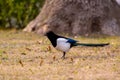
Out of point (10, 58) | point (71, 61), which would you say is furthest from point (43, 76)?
point (10, 58)

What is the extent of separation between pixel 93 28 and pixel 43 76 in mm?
7304

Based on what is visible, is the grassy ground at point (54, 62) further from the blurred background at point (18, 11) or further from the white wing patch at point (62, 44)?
the blurred background at point (18, 11)

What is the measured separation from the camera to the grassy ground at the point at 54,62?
8.02m

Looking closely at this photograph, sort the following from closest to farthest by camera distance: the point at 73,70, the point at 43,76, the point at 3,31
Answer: the point at 43,76 → the point at 73,70 → the point at 3,31

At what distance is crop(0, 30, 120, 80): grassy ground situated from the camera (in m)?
8.02

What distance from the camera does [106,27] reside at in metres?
15.2

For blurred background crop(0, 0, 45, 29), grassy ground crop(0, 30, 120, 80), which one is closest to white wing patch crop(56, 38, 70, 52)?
grassy ground crop(0, 30, 120, 80)

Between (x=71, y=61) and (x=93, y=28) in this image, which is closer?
(x=71, y=61)

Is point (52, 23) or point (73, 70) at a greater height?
point (52, 23)

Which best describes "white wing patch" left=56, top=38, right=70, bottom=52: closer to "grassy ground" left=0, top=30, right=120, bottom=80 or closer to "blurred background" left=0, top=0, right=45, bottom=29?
"grassy ground" left=0, top=30, right=120, bottom=80

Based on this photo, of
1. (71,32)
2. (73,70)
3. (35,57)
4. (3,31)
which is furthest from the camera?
(3,31)

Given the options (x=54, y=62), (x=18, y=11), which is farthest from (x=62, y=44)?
(x=18, y=11)

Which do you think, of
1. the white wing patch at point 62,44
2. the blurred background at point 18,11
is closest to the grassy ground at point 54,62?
the white wing patch at point 62,44

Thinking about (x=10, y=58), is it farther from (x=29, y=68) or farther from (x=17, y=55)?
(x=29, y=68)
